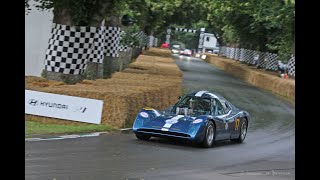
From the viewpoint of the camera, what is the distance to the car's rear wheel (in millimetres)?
11312

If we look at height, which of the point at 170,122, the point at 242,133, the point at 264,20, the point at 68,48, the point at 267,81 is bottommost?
the point at 267,81

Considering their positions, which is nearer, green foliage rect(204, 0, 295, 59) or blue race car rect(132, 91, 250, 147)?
blue race car rect(132, 91, 250, 147)

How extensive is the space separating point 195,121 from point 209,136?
593mm

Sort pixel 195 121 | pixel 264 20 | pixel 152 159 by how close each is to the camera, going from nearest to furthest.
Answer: pixel 152 159, pixel 195 121, pixel 264 20

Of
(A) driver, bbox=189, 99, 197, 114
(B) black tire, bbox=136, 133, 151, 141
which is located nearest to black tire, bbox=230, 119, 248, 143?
(A) driver, bbox=189, 99, 197, 114

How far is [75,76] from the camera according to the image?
54.6 feet

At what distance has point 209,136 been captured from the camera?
454 inches

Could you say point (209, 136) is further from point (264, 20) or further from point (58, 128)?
point (264, 20)

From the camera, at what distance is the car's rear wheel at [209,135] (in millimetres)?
11312

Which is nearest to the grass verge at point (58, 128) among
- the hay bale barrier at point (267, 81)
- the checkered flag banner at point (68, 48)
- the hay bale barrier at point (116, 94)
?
the hay bale barrier at point (116, 94)

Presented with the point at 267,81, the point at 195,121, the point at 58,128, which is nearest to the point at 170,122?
the point at 195,121

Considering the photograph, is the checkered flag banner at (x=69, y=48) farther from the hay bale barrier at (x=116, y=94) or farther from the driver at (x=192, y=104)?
the driver at (x=192, y=104)

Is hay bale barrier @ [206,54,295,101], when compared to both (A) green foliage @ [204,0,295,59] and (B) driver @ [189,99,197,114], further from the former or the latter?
(B) driver @ [189,99,197,114]
